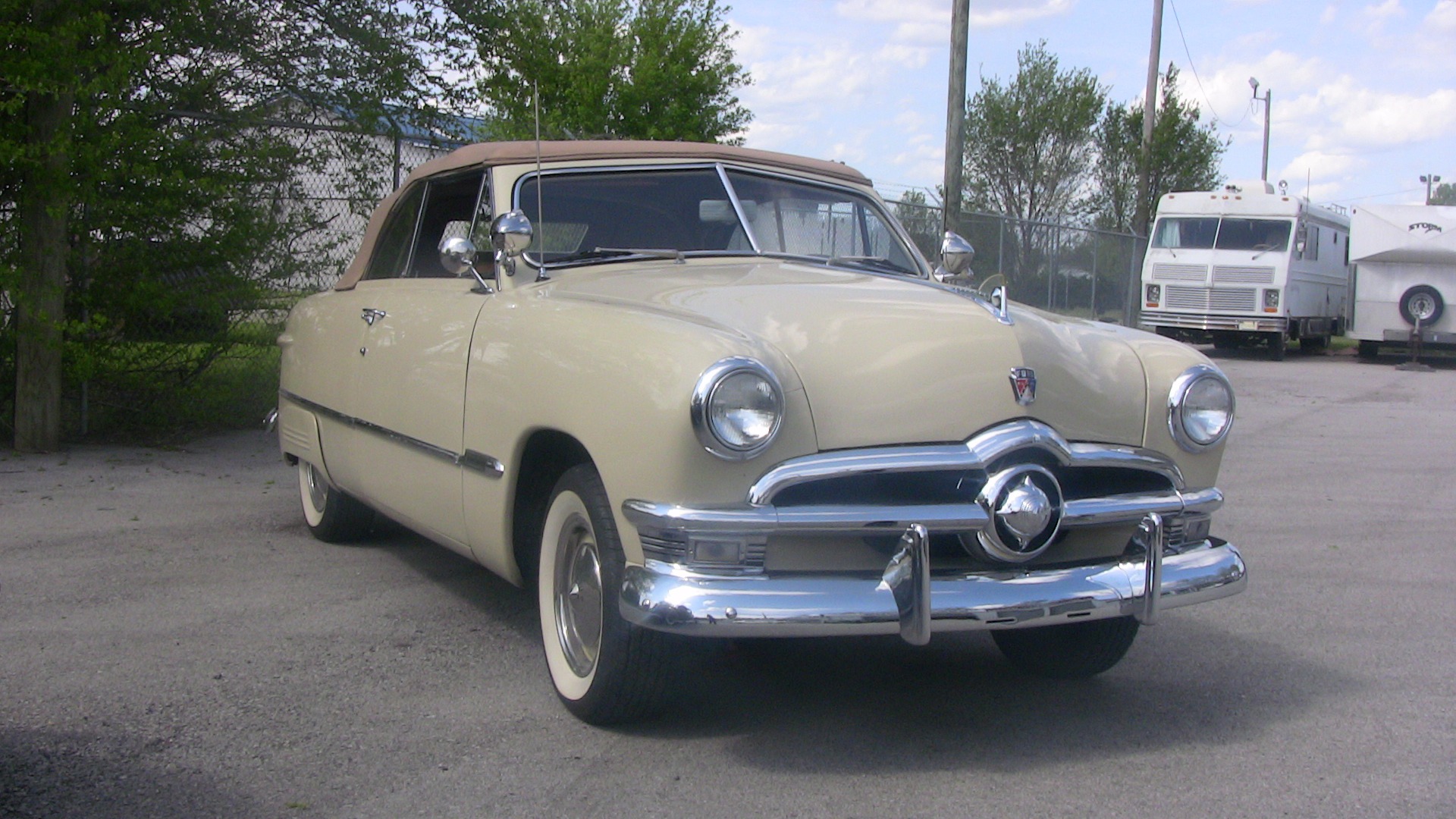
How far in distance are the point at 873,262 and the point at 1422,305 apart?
63.0 feet

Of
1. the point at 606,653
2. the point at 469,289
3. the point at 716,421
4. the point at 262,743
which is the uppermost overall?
the point at 469,289

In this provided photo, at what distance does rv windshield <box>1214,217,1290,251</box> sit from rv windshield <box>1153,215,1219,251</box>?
6.1 inches

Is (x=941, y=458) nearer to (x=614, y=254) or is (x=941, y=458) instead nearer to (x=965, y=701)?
(x=965, y=701)

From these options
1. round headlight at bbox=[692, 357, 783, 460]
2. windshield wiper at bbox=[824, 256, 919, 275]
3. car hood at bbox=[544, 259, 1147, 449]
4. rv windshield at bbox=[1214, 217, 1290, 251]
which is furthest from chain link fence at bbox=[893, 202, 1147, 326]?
round headlight at bbox=[692, 357, 783, 460]

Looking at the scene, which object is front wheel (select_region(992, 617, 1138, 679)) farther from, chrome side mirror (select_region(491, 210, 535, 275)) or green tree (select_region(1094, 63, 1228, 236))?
green tree (select_region(1094, 63, 1228, 236))

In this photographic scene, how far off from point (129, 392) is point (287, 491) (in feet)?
7.46

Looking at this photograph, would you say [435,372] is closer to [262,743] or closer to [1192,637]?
[262,743]

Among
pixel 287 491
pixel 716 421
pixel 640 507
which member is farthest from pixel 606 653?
pixel 287 491

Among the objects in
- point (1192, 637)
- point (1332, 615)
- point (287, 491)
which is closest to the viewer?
point (1192, 637)

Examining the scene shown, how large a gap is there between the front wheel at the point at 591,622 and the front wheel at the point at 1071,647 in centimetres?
119

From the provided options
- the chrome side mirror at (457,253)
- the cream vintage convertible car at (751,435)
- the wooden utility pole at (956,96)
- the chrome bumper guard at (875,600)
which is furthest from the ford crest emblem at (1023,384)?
the wooden utility pole at (956,96)

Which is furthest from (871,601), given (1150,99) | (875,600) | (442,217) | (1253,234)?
(1150,99)

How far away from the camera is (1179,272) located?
2164 centimetres

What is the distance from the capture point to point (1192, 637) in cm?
471
